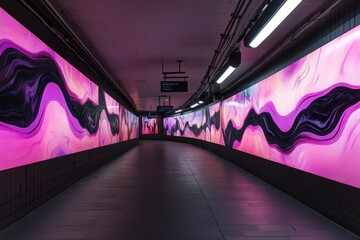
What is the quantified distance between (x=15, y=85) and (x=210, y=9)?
3201mm

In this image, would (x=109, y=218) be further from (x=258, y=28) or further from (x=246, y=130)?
(x=246, y=130)

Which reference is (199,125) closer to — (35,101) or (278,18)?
(35,101)

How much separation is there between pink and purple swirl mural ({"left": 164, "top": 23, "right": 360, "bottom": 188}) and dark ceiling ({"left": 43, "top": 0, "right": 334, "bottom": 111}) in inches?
30.0

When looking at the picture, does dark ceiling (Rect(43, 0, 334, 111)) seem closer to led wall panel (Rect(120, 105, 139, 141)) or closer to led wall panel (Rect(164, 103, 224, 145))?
led wall panel (Rect(164, 103, 224, 145))

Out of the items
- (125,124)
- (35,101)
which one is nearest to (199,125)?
(125,124)

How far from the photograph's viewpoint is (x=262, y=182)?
6.75 meters

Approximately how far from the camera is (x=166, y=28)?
5.60 meters

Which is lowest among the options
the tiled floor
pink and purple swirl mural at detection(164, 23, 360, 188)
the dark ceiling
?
the tiled floor

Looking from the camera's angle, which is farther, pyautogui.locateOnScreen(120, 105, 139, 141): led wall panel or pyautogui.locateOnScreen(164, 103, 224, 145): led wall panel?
pyautogui.locateOnScreen(120, 105, 139, 141): led wall panel

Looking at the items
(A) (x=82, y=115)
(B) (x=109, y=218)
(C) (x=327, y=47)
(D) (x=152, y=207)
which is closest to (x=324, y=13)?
(C) (x=327, y=47)

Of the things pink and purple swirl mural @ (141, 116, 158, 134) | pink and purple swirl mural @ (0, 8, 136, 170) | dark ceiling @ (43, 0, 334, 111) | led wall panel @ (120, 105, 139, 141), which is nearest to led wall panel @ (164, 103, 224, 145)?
pink and purple swirl mural @ (141, 116, 158, 134)

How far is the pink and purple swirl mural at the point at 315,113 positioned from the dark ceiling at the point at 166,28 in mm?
762

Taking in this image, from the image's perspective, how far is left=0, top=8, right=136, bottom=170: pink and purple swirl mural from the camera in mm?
3514

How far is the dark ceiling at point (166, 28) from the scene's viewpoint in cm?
455
